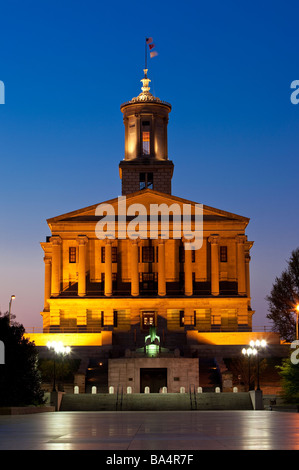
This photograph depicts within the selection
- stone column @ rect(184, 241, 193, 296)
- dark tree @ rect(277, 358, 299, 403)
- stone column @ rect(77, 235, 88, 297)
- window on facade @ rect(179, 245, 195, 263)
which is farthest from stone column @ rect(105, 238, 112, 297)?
dark tree @ rect(277, 358, 299, 403)

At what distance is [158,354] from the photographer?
2813 inches

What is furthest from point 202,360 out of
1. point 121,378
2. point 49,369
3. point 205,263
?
point 205,263

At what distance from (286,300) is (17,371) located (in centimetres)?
5642

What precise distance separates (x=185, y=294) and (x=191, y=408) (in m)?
38.8

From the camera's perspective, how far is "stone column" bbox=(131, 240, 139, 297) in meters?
91.4

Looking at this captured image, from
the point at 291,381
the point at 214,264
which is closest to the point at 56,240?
the point at 214,264

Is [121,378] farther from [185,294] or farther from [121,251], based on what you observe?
[121,251]

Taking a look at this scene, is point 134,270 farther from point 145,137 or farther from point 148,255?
point 145,137

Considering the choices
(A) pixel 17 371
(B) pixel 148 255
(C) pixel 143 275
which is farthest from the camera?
(B) pixel 148 255

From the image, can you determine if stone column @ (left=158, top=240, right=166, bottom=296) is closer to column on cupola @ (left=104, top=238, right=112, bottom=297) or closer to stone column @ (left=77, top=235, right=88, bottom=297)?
column on cupola @ (left=104, top=238, right=112, bottom=297)

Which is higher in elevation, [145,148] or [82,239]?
[145,148]

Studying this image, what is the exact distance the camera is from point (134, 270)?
91938 millimetres

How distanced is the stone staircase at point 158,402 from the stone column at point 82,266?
120ft

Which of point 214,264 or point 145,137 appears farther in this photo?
point 145,137
